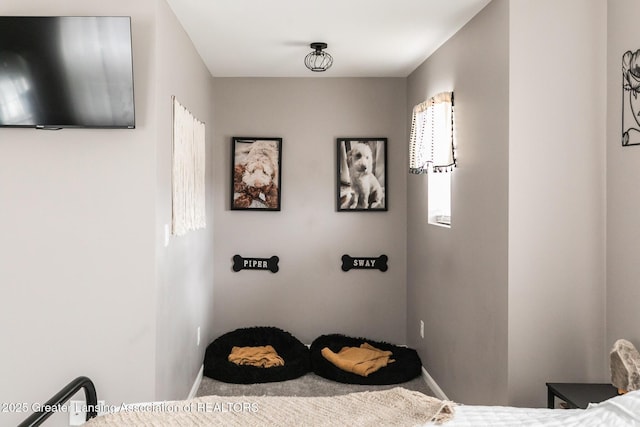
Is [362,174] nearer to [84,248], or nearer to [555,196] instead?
[555,196]

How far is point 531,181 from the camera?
2621mm

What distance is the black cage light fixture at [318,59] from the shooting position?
3722 mm

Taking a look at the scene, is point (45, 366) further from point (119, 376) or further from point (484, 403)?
point (484, 403)

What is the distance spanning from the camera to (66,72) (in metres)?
2.41

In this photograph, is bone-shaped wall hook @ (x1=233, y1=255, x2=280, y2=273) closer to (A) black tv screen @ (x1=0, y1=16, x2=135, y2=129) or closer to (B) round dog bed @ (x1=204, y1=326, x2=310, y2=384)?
(B) round dog bed @ (x1=204, y1=326, x2=310, y2=384)

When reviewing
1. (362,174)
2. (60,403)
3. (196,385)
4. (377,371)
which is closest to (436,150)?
(362,174)

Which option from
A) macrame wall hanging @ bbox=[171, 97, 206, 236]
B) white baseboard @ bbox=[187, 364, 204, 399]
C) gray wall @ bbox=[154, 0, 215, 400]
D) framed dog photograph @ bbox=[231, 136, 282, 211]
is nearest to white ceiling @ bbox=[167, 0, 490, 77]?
gray wall @ bbox=[154, 0, 215, 400]

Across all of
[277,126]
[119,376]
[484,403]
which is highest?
[277,126]

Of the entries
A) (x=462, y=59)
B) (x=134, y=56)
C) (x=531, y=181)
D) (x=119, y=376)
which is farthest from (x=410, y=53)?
(x=119, y=376)

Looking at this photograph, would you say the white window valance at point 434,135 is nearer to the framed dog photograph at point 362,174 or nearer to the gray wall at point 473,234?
the gray wall at point 473,234

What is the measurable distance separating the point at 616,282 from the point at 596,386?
0.52m

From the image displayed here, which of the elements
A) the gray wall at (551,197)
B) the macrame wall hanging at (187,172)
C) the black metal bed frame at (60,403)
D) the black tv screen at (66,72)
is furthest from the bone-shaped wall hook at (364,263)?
the black metal bed frame at (60,403)

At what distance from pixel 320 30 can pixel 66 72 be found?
5.45 ft

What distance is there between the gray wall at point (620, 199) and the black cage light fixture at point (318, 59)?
74.1 inches
